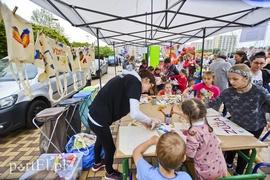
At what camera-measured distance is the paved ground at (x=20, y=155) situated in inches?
78.5

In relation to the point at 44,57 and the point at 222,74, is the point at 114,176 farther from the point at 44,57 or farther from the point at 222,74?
the point at 222,74

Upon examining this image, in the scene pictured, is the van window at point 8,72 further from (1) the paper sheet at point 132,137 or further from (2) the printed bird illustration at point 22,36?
(1) the paper sheet at point 132,137

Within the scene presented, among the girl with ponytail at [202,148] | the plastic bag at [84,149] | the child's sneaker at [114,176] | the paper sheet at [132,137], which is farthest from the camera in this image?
the plastic bag at [84,149]

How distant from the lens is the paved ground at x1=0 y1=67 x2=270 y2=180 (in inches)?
78.5

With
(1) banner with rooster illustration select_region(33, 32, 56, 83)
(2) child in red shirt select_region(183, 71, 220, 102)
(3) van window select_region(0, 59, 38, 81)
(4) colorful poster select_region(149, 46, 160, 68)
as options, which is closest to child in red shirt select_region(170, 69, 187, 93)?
(2) child in red shirt select_region(183, 71, 220, 102)

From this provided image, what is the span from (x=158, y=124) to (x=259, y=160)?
1100mm

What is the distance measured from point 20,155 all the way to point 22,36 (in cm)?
199

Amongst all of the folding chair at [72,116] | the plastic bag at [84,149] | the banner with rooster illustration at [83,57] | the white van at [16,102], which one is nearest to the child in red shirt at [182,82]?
the banner with rooster illustration at [83,57]

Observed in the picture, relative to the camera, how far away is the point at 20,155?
7.75 ft

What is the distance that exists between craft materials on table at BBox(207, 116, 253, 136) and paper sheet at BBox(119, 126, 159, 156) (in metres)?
0.68

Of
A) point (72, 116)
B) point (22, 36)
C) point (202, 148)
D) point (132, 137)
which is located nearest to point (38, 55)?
point (22, 36)

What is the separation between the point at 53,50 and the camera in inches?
79.7

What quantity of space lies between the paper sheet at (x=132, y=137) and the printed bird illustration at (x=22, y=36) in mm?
1236

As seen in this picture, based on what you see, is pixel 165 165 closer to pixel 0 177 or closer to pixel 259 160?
pixel 259 160
